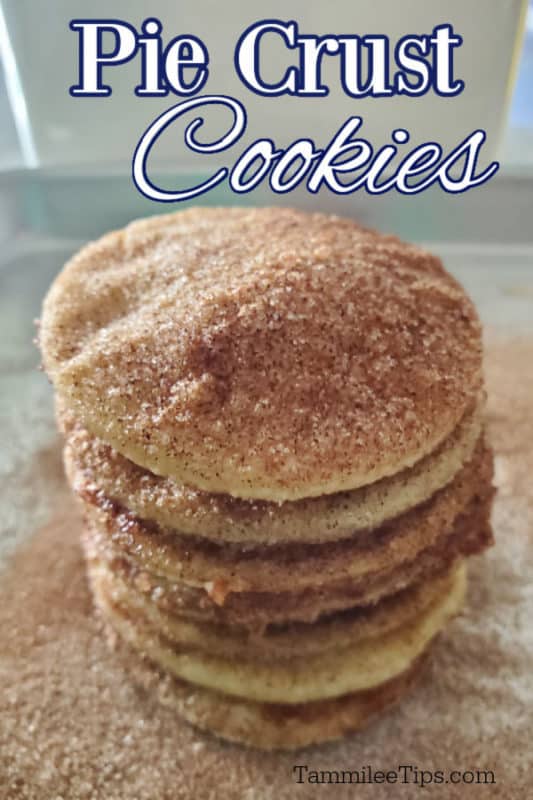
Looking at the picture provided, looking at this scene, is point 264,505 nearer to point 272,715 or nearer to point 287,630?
point 287,630

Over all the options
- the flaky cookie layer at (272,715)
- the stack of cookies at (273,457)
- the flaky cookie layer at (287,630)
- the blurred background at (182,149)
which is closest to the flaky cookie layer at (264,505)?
the stack of cookies at (273,457)

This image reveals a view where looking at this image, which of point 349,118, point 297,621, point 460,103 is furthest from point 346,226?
point 297,621

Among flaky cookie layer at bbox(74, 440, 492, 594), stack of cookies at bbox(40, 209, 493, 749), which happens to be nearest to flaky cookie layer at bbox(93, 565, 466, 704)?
stack of cookies at bbox(40, 209, 493, 749)

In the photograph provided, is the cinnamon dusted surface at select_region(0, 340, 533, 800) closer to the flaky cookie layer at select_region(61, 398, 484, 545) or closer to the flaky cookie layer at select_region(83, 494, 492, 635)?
the flaky cookie layer at select_region(83, 494, 492, 635)

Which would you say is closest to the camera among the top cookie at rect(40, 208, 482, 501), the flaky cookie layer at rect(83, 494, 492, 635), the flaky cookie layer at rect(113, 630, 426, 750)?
the top cookie at rect(40, 208, 482, 501)

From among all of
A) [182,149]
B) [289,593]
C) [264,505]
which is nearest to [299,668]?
[289,593]

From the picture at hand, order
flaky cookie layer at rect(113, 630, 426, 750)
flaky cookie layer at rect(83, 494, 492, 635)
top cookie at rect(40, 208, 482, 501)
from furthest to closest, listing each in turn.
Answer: flaky cookie layer at rect(113, 630, 426, 750), flaky cookie layer at rect(83, 494, 492, 635), top cookie at rect(40, 208, 482, 501)

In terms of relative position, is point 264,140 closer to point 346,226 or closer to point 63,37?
point 346,226

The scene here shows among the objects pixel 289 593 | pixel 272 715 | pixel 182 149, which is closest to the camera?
pixel 289 593
